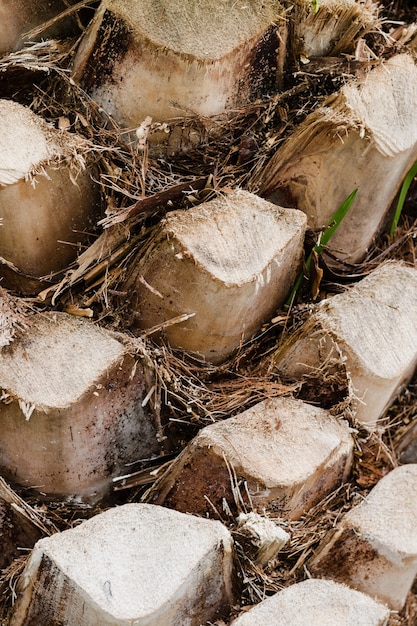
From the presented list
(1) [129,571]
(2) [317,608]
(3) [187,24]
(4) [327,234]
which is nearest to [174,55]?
(3) [187,24]

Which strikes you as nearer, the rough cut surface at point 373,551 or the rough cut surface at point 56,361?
the rough cut surface at point 56,361

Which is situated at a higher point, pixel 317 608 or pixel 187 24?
pixel 187 24

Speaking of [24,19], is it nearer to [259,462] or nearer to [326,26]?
[326,26]

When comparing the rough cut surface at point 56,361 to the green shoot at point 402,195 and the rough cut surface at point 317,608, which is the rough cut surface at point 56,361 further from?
the green shoot at point 402,195

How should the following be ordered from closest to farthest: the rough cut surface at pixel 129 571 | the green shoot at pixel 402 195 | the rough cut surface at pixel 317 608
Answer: the rough cut surface at pixel 129 571, the rough cut surface at pixel 317 608, the green shoot at pixel 402 195

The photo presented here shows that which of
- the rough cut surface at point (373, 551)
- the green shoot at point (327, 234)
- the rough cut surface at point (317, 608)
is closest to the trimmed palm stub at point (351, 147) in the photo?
the green shoot at point (327, 234)

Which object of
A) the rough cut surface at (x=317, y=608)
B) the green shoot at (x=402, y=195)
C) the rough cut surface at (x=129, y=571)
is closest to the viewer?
the rough cut surface at (x=129, y=571)

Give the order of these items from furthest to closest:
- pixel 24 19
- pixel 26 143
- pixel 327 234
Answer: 1. pixel 327 234
2. pixel 24 19
3. pixel 26 143

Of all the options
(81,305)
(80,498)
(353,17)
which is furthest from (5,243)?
(353,17)
